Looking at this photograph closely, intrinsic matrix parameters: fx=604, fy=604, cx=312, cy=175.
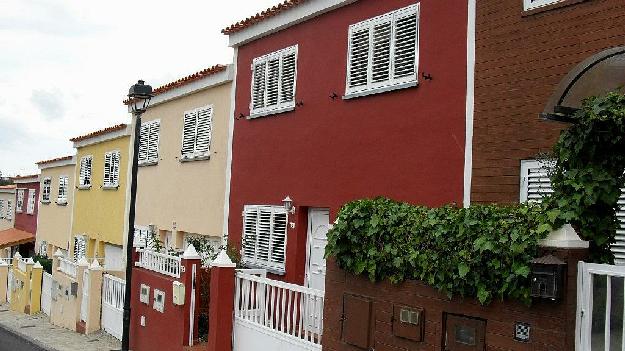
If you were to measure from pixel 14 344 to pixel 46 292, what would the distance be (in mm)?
4703

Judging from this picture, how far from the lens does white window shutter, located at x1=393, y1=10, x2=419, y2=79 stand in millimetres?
9391

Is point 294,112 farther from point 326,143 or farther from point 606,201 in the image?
point 606,201

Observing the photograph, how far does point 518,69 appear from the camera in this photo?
782cm

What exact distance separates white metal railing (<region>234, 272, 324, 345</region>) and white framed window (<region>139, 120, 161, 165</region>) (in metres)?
9.45

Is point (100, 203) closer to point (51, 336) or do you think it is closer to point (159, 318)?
point (51, 336)

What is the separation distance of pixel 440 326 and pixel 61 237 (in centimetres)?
2514

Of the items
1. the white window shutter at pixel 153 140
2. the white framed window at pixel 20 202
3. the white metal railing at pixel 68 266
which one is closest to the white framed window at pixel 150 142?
the white window shutter at pixel 153 140

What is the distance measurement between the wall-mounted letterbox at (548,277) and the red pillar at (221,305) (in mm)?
5511

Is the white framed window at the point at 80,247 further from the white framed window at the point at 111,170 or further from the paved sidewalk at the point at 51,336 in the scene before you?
the paved sidewalk at the point at 51,336

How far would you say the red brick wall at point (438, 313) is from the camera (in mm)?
4859

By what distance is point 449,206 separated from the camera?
20.8 ft

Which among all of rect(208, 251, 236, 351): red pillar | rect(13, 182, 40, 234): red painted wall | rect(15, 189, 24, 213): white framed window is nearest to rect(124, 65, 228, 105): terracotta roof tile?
rect(208, 251, 236, 351): red pillar

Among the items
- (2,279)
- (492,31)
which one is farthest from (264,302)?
(2,279)

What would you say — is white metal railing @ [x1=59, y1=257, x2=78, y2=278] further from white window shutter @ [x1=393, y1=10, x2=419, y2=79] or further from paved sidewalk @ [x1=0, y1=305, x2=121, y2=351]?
white window shutter @ [x1=393, y1=10, x2=419, y2=79]
